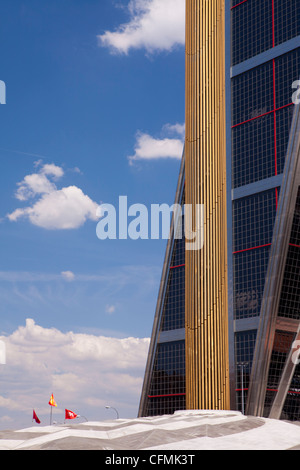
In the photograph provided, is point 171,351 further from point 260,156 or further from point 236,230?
point 260,156

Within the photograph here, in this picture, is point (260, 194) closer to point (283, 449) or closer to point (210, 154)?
point (210, 154)

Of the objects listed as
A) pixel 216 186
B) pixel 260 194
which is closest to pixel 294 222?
pixel 260 194

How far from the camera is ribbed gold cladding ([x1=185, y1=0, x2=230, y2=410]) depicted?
266ft

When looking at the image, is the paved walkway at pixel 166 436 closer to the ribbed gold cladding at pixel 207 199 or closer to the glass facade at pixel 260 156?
the glass facade at pixel 260 156

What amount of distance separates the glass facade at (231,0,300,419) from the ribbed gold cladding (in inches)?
79.0

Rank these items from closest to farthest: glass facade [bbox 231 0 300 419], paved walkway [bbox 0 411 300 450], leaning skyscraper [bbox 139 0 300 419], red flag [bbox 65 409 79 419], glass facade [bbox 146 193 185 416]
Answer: paved walkway [bbox 0 411 300 450] → leaning skyscraper [bbox 139 0 300 419] → glass facade [bbox 231 0 300 419] → glass facade [bbox 146 193 185 416] → red flag [bbox 65 409 79 419]

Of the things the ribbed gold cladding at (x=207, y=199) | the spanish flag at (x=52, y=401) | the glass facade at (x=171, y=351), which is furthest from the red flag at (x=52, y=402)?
the ribbed gold cladding at (x=207, y=199)

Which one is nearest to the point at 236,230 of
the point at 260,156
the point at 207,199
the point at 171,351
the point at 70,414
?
the point at 207,199

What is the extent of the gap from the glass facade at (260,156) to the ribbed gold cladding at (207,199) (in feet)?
6.58

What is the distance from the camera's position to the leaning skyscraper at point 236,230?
78.7 m

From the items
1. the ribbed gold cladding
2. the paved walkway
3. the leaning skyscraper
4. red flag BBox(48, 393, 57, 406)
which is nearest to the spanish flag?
red flag BBox(48, 393, 57, 406)

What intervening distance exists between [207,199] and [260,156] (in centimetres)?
903

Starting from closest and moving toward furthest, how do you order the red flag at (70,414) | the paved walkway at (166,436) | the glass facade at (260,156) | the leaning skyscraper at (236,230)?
the paved walkway at (166,436), the leaning skyscraper at (236,230), the glass facade at (260,156), the red flag at (70,414)

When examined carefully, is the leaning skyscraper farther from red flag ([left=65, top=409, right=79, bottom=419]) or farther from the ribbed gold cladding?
red flag ([left=65, top=409, right=79, bottom=419])
